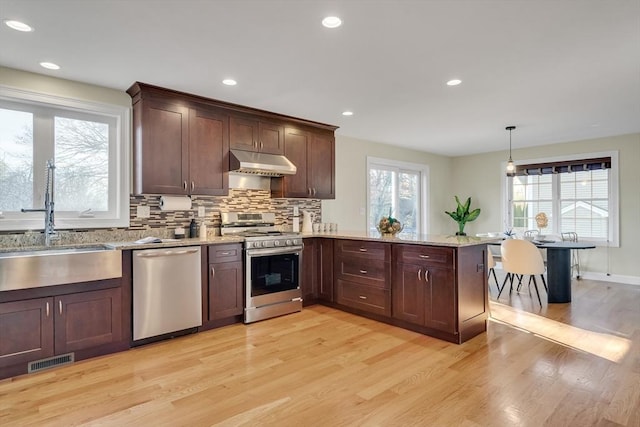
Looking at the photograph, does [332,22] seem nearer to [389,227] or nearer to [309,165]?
[389,227]

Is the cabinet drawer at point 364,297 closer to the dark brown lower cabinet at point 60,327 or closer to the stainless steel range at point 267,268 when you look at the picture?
the stainless steel range at point 267,268

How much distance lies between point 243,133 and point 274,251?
143 cm

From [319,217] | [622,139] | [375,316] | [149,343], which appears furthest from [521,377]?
[622,139]

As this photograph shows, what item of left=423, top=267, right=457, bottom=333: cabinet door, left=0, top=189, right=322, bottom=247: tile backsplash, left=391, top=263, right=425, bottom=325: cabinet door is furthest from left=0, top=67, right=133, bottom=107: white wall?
left=423, top=267, right=457, bottom=333: cabinet door

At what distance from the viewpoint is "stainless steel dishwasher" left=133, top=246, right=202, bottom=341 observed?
3094 mm

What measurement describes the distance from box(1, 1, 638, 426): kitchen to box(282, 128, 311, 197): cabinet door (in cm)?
32

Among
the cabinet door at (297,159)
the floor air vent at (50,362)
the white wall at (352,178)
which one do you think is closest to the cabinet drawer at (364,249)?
the cabinet door at (297,159)

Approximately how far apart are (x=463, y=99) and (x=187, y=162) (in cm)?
303

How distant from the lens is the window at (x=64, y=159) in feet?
10.1

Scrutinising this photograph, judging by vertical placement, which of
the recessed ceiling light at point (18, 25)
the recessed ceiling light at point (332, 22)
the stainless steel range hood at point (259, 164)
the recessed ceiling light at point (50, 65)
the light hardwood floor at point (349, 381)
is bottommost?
the light hardwood floor at point (349, 381)

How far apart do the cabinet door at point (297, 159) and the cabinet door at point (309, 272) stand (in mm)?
711

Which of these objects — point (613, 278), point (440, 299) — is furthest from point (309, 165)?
point (613, 278)

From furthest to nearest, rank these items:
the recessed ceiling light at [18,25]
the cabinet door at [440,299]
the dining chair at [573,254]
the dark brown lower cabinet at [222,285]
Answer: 1. the dining chair at [573,254]
2. the dark brown lower cabinet at [222,285]
3. the cabinet door at [440,299]
4. the recessed ceiling light at [18,25]

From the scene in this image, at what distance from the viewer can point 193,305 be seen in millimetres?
3398
